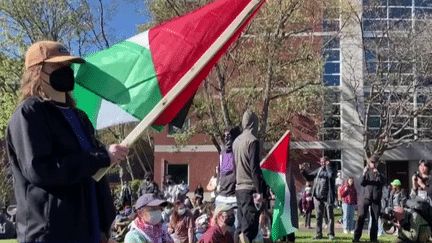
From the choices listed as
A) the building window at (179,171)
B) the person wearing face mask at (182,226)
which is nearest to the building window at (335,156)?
the building window at (179,171)

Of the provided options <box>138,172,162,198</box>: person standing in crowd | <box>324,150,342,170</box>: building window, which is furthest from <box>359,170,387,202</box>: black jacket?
<box>324,150,342,170</box>: building window

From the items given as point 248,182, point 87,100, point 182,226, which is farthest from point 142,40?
point 182,226

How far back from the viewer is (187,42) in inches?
195

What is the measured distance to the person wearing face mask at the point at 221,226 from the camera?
8055mm

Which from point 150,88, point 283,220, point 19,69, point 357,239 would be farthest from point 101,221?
point 19,69

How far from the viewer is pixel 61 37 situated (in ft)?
106

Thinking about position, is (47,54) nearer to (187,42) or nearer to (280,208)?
(187,42)

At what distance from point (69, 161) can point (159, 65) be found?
1.87 m

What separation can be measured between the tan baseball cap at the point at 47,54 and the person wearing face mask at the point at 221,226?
4948 mm

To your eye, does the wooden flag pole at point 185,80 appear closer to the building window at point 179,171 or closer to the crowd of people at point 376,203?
the crowd of people at point 376,203

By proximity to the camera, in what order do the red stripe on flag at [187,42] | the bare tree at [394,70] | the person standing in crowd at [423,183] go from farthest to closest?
the bare tree at [394,70] < the person standing in crowd at [423,183] < the red stripe on flag at [187,42]

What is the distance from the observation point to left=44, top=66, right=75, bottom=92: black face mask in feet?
10.8

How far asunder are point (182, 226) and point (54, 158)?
893 cm

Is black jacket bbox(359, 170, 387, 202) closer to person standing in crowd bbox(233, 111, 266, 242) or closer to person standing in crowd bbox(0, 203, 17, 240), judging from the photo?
person standing in crowd bbox(233, 111, 266, 242)
